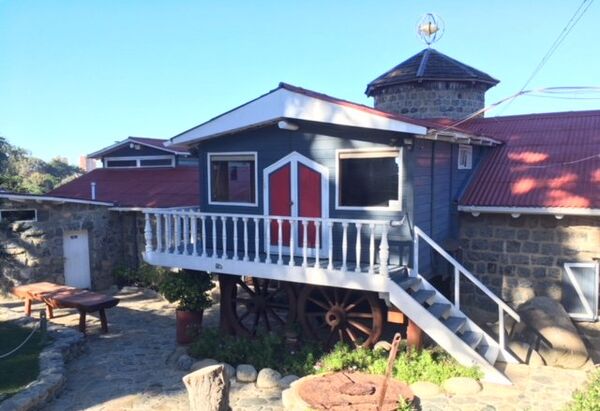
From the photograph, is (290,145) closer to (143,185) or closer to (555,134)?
(555,134)

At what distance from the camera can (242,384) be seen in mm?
7531

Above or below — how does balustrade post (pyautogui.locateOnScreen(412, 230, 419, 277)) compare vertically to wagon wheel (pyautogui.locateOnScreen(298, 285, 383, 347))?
above

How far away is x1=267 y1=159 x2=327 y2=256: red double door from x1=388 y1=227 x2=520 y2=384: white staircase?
6.00 feet

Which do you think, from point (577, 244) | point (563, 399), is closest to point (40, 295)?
point (563, 399)

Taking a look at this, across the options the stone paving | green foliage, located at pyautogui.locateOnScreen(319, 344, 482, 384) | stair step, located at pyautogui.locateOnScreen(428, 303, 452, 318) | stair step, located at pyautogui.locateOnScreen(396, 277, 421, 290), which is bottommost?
the stone paving

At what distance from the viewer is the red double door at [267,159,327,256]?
8.50 meters

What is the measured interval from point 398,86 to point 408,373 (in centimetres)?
1021

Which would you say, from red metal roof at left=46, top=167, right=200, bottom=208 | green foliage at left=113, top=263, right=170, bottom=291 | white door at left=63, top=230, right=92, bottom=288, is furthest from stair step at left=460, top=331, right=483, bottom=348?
white door at left=63, top=230, right=92, bottom=288

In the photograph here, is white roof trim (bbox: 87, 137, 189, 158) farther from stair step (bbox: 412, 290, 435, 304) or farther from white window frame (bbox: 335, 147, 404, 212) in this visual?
stair step (bbox: 412, 290, 435, 304)

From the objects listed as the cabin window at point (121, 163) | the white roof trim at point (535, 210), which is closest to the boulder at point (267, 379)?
the white roof trim at point (535, 210)

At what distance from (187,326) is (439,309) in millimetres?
4622

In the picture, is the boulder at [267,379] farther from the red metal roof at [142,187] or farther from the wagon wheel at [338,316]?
the red metal roof at [142,187]

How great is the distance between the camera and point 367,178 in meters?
8.08

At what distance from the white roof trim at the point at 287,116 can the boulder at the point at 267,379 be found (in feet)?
13.4
